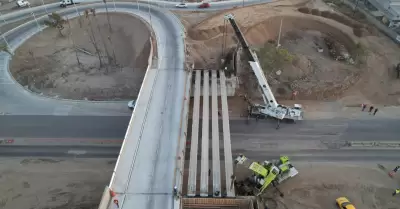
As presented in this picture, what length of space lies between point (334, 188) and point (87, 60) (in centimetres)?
4143

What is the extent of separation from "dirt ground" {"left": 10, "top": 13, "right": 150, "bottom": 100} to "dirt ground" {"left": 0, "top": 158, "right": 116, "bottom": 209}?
12.6m

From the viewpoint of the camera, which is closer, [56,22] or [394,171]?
[394,171]

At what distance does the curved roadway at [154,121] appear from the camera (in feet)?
70.0

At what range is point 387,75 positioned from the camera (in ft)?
140

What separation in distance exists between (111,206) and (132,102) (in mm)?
18946

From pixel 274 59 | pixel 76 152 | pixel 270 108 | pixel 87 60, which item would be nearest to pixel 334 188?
pixel 270 108

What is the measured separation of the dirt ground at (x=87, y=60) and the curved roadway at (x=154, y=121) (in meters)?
2.68

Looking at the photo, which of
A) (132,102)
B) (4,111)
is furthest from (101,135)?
(4,111)

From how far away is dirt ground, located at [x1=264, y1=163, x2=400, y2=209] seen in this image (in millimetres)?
26203

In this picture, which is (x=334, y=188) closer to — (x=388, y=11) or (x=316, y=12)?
(x=316, y=12)

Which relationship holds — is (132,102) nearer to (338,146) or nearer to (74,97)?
(74,97)

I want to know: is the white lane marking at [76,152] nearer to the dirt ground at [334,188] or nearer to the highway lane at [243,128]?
the highway lane at [243,128]

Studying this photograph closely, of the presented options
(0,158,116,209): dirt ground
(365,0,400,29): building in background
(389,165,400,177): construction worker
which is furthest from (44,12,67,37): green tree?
(365,0,400,29): building in background

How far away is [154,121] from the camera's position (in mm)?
27391
